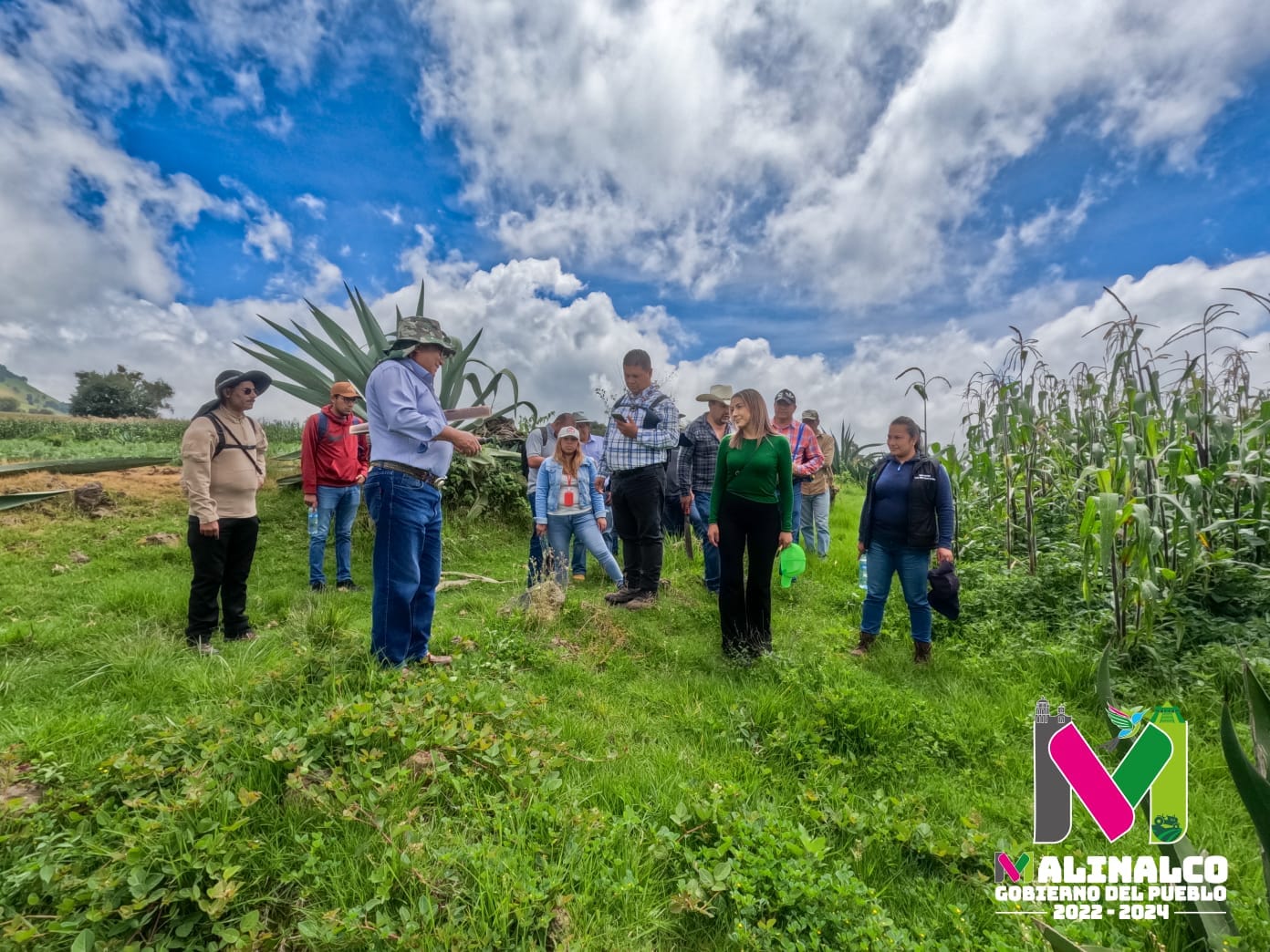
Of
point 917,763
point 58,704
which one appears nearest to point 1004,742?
point 917,763

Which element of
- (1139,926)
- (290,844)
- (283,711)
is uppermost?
(283,711)

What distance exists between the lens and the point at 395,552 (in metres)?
3.10

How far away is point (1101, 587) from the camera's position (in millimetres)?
4367

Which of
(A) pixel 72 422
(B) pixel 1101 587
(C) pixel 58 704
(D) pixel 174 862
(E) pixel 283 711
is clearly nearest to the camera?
(D) pixel 174 862

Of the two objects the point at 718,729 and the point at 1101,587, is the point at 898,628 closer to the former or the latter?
the point at 1101,587

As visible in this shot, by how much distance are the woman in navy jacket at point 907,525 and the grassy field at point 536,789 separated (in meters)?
0.36

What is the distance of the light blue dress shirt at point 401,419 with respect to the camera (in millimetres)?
Result: 3014

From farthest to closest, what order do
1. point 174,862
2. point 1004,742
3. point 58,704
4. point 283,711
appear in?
point 1004,742
point 58,704
point 283,711
point 174,862

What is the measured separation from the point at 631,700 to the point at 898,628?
99.8 inches

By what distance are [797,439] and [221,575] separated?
524 cm

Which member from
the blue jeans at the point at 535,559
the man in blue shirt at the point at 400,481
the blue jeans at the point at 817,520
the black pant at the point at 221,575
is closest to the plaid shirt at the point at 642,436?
the blue jeans at the point at 535,559

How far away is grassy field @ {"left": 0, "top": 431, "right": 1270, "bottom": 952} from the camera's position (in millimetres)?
1623

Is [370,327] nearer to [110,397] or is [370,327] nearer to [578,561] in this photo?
[578,561]

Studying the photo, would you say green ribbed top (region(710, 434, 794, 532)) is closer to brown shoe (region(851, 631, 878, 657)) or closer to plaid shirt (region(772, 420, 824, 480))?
brown shoe (region(851, 631, 878, 657))
